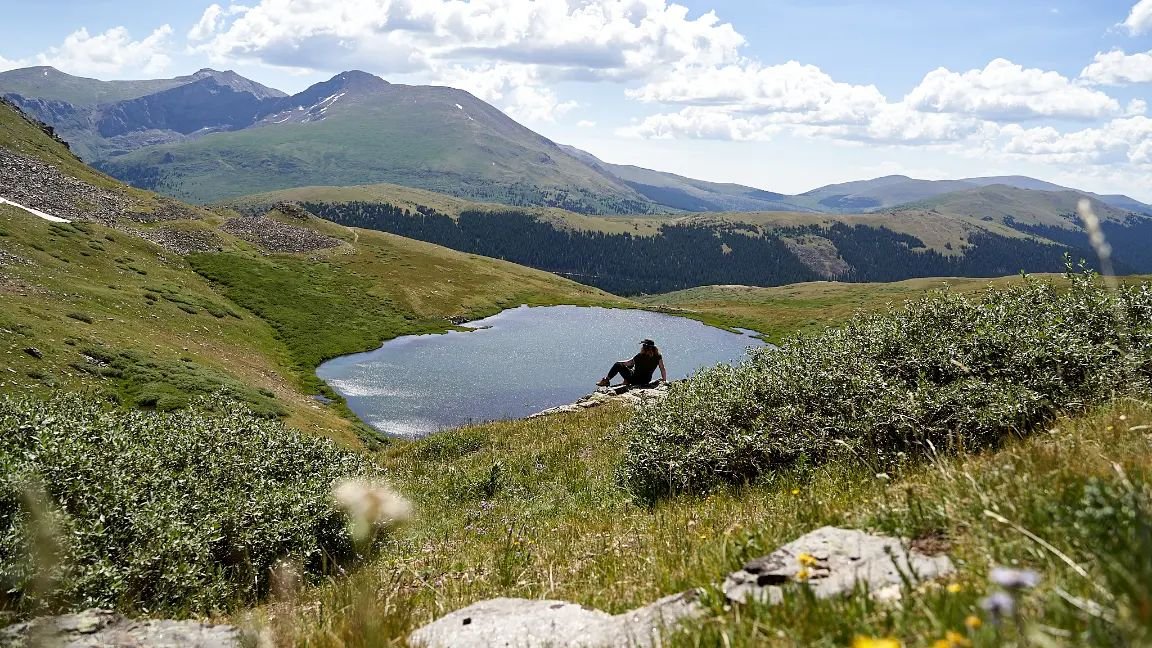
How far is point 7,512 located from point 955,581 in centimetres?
1038

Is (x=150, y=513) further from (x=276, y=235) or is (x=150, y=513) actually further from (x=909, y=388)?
(x=276, y=235)

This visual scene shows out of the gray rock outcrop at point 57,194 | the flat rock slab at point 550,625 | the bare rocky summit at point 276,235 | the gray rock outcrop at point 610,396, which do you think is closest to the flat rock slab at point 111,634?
the flat rock slab at point 550,625

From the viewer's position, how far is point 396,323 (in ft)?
348

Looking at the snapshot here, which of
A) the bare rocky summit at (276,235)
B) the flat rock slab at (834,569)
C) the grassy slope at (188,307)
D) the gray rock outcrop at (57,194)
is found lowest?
the grassy slope at (188,307)

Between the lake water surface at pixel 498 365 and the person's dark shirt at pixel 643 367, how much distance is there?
26.4 m

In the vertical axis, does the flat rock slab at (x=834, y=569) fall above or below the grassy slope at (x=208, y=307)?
above

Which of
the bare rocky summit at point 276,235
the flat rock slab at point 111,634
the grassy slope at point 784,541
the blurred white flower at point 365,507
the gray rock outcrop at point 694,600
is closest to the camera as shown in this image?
the grassy slope at point 784,541

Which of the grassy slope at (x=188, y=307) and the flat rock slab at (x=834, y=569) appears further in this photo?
the grassy slope at (x=188, y=307)

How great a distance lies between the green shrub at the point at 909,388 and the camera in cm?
976

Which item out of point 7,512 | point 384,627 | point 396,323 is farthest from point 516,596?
point 396,323

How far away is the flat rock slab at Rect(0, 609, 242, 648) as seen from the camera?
521 cm

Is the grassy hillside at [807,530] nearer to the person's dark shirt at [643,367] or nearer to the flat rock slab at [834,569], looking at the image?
the flat rock slab at [834,569]

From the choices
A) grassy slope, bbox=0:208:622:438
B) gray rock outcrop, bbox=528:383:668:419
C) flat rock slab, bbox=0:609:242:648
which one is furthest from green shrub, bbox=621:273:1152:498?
grassy slope, bbox=0:208:622:438

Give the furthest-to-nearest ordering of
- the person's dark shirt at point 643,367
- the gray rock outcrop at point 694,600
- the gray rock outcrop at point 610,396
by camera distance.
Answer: the person's dark shirt at point 643,367, the gray rock outcrop at point 610,396, the gray rock outcrop at point 694,600
